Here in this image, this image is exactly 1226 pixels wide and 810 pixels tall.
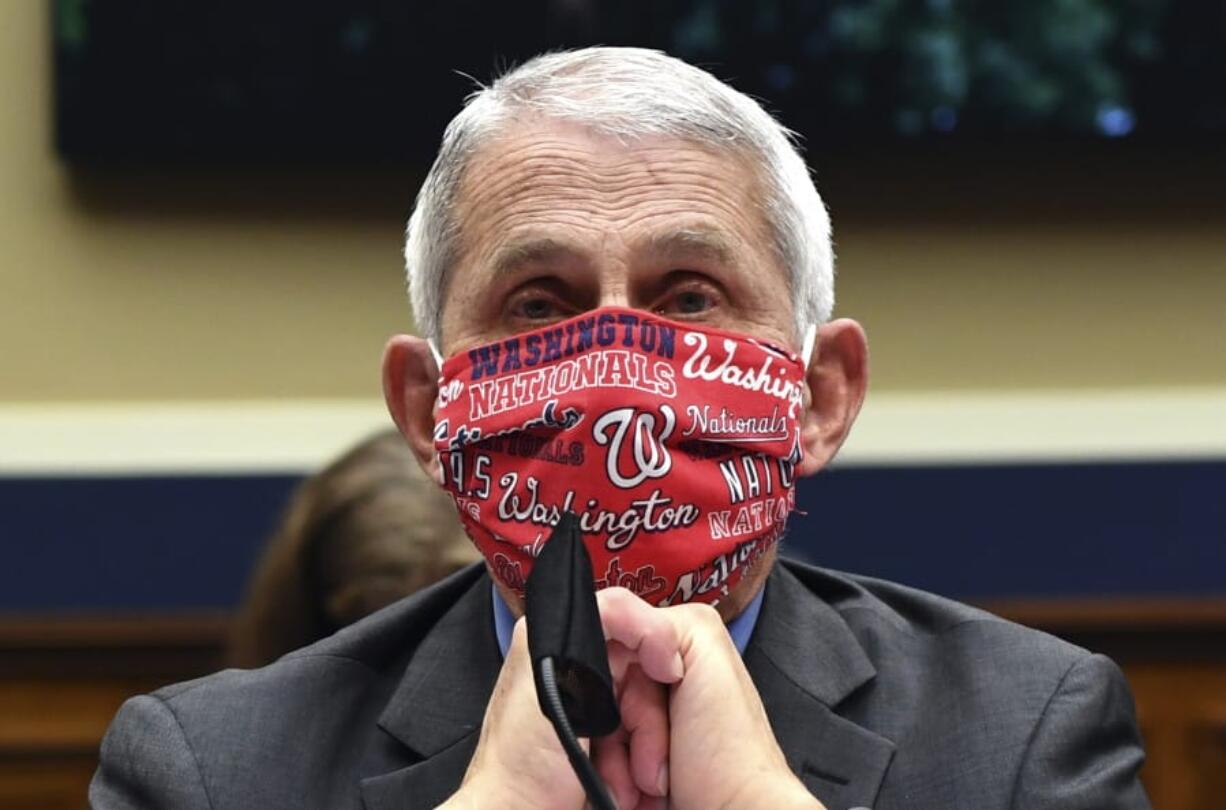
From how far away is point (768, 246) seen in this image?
2430 mm

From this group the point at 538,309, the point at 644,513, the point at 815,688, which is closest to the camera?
the point at 644,513

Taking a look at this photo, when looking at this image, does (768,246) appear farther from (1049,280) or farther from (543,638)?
(1049,280)

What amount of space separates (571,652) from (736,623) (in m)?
0.71

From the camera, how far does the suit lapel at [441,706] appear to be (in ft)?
7.84

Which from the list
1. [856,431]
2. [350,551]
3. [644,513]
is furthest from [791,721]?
[856,431]

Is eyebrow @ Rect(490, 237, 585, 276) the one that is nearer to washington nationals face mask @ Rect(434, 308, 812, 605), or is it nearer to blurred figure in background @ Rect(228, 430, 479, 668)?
washington nationals face mask @ Rect(434, 308, 812, 605)

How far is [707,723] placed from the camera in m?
2.10

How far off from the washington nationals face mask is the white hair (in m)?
0.15

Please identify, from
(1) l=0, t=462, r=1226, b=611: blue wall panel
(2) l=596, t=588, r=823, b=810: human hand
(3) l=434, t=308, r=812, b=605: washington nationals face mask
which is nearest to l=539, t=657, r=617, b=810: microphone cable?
(2) l=596, t=588, r=823, b=810: human hand

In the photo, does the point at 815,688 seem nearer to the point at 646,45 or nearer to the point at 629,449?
the point at 629,449

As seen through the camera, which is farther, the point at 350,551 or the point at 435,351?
the point at 350,551

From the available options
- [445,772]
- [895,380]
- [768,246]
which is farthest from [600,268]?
[895,380]

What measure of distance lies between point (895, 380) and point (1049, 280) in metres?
0.41

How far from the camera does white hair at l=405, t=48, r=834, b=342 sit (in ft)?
8.02
